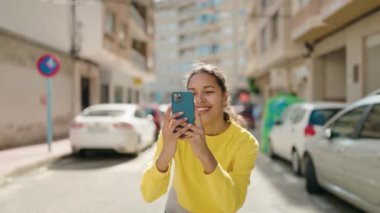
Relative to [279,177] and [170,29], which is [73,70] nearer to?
[279,177]

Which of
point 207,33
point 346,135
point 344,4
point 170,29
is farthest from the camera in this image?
point 170,29

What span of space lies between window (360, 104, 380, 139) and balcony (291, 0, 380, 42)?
714 centimetres

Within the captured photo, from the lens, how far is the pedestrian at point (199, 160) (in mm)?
1974

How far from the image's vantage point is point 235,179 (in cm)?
201

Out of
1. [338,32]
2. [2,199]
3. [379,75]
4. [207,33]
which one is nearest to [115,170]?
[2,199]

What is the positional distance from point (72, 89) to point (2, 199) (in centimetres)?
1306

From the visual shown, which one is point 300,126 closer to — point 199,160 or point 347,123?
point 347,123

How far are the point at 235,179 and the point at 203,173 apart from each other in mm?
157

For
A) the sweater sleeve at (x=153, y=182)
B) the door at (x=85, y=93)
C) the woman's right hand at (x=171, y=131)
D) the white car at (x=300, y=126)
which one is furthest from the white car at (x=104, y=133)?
the door at (x=85, y=93)

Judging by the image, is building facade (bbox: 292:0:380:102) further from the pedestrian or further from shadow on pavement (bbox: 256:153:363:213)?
the pedestrian

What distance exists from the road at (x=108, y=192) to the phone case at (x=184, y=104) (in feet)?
12.8

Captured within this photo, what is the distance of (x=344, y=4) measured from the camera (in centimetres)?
1181

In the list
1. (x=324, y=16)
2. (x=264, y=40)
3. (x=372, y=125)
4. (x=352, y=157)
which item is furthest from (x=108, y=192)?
(x=264, y=40)

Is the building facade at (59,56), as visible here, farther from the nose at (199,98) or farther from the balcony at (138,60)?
the nose at (199,98)
